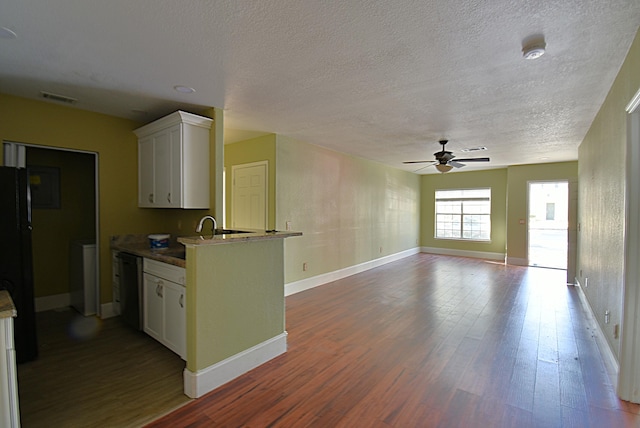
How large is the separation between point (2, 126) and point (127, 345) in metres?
2.47

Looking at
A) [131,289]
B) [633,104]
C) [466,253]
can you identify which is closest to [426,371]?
[633,104]

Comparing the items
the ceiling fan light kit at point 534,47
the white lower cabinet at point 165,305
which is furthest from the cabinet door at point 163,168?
the ceiling fan light kit at point 534,47

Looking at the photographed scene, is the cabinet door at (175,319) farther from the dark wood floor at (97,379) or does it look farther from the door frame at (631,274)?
the door frame at (631,274)

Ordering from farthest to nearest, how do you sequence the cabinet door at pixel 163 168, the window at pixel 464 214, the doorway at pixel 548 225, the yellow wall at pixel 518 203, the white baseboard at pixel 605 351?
the window at pixel 464 214, the doorway at pixel 548 225, the yellow wall at pixel 518 203, the cabinet door at pixel 163 168, the white baseboard at pixel 605 351

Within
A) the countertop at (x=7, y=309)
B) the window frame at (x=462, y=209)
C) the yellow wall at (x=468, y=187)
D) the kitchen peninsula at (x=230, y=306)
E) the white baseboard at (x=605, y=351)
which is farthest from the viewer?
the window frame at (x=462, y=209)

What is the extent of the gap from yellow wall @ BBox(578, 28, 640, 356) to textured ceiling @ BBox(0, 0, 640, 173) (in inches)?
6.3

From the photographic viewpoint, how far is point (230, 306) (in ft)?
8.16

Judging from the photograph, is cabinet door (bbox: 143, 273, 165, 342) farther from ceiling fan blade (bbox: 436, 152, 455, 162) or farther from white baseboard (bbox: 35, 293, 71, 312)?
ceiling fan blade (bbox: 436, 152, 455, 162)

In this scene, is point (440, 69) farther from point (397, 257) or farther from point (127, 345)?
point (397, 257)

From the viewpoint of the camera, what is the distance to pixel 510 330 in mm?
3416

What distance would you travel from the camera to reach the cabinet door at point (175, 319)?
256 cm

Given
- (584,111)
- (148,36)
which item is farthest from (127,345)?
(584,111)

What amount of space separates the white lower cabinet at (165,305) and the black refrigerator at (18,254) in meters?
0.89

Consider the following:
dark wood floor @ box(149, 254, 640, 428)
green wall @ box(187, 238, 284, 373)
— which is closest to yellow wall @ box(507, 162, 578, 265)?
dark wood floor @ box(149, 254, 640, 428)
